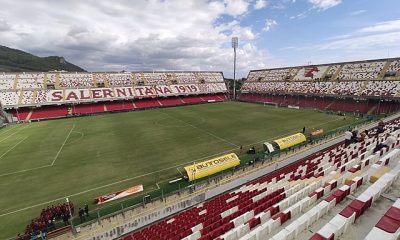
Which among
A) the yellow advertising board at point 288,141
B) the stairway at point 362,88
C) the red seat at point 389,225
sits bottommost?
the yellow advertising board at point 288,141

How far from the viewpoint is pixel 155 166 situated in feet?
88.5

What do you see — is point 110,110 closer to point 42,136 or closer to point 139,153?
point 42,136

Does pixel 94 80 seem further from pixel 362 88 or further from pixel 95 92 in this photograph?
pixel 362 88

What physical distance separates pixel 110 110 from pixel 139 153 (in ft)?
137

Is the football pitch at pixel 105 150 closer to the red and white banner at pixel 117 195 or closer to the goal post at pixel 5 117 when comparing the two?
the red and white banner at pixel 117 195

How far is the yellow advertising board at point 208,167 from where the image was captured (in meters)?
22.5

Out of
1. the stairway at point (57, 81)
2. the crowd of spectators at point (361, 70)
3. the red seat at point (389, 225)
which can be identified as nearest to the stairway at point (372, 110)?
the crowd of spectators at point (361, 70)

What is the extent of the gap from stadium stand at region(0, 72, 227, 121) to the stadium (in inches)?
22.1

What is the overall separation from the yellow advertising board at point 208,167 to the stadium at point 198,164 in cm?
11

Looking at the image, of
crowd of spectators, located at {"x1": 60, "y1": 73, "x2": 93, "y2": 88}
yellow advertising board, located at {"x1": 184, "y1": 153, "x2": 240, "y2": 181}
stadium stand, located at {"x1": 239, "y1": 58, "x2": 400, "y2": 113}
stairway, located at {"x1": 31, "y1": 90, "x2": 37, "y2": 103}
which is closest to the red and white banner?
yellow advertising board, located at {"x1": 184, "y1": 153, "x2": 240, "y2": 181}

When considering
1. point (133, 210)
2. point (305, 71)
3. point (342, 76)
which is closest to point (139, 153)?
point (133, 210)

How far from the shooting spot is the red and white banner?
66.3 ft

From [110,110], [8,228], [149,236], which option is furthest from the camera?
[110,110]

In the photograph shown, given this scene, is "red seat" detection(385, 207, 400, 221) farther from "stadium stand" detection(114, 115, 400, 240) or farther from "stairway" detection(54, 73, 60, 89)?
"stairway" detection(54, 73, 60, 89)
